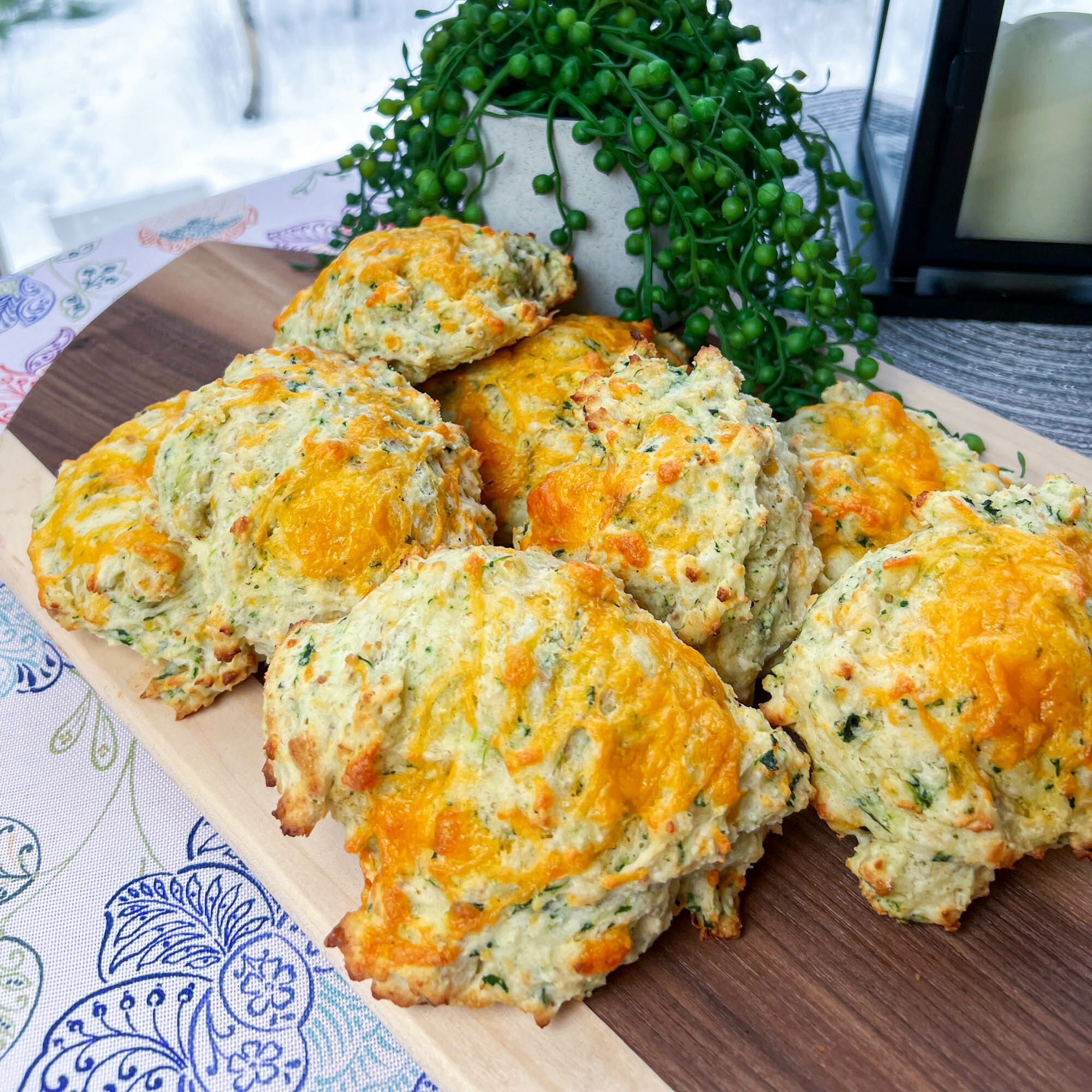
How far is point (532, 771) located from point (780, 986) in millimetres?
497

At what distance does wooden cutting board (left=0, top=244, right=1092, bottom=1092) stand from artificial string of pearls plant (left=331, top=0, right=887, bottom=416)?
43.0 inches

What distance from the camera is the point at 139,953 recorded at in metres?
1.77

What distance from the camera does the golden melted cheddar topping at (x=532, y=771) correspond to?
4.64 feet

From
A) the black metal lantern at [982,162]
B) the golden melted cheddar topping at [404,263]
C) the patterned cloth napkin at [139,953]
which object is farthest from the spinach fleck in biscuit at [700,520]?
the black metal lantern at [982,162]

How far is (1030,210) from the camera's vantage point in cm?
290

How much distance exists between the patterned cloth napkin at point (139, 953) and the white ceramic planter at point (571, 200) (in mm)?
1414

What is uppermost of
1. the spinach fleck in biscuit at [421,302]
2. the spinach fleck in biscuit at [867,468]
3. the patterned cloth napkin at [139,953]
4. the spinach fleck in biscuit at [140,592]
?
the spinach fleck in biscuit at [421,302]

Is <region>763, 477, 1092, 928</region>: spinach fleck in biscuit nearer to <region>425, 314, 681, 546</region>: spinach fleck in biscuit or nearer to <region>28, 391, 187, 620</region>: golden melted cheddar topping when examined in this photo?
<region>425, 314, 681, 546</region>: spinach fleck in biscuit

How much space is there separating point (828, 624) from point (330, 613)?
80 cm

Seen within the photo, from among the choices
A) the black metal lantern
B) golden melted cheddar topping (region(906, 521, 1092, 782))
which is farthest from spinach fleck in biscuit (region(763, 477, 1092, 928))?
the black metal lantern

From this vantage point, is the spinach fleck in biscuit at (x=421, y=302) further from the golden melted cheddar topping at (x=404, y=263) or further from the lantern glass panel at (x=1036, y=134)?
the lantern glass panel at (x=1036, y=134)

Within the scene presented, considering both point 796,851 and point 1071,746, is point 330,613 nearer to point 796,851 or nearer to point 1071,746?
point 796,851

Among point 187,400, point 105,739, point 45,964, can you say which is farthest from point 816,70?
point 45,964

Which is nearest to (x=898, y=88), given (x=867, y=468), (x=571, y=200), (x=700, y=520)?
(x=571, y=200)
